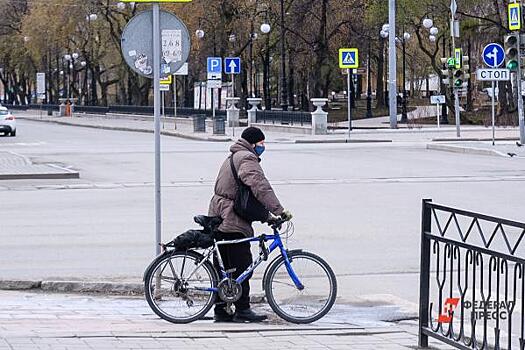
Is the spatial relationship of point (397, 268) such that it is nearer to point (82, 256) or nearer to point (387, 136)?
point (82, 256)

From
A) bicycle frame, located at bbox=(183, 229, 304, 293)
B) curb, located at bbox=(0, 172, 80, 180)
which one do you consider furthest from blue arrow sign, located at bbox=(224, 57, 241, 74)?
bicycle frame, located at bbox=(183, 229, 304, 293)

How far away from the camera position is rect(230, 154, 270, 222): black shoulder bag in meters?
9.41

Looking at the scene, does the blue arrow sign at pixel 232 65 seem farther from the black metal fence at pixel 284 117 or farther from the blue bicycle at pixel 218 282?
the blue bicycle at pixel 218 282

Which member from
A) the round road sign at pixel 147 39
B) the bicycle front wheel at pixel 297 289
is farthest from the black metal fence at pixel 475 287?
the round road sign at pixel 147 39

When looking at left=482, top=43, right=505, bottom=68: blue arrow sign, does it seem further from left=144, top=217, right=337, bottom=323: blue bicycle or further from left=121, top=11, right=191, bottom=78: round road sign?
left=144, top=217, right=337, bottom=323: blue bicycle

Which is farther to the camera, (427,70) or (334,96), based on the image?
(334,96)

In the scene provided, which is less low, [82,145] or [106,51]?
[106,51]

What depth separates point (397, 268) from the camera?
41.4 feet

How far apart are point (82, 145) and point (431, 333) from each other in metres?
36.4

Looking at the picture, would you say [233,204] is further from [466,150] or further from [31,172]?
[466,150]

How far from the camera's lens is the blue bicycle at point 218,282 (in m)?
9.44

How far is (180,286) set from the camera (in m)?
9.45

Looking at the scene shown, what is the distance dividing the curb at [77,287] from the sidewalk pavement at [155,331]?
1.70ft

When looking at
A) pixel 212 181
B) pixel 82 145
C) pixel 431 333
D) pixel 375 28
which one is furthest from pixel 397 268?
pixel 375 28
